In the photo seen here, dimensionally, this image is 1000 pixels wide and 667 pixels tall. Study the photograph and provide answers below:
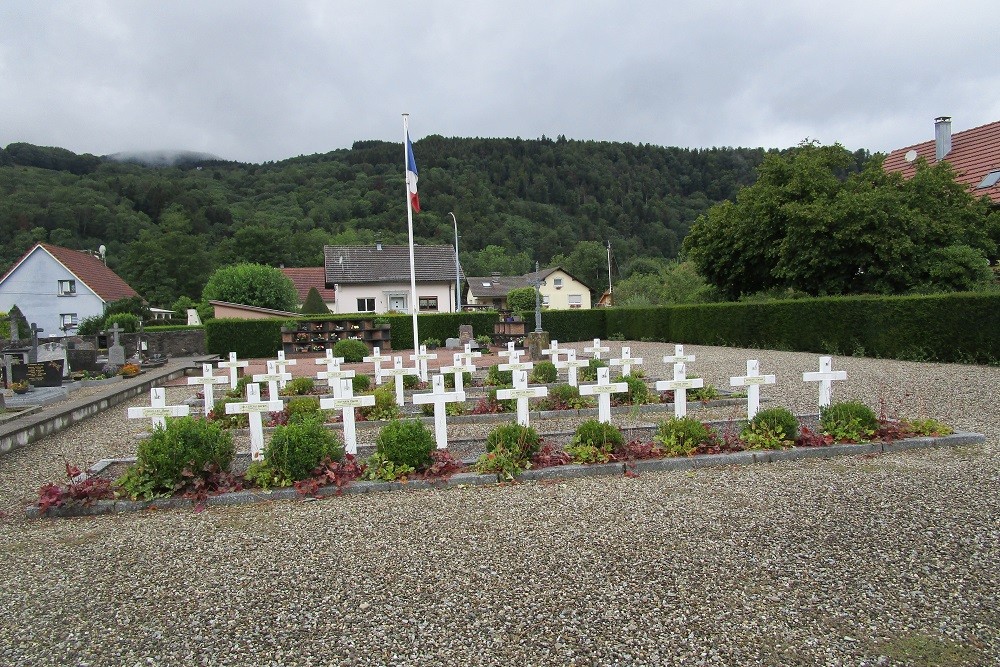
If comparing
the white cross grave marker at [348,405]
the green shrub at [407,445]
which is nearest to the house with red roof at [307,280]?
the white cross grave marker at [348,405]

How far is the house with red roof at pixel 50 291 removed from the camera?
40750mm

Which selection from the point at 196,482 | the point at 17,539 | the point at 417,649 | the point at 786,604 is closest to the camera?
the point at 417,649

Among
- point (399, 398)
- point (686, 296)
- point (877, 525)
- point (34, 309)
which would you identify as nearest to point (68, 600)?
point (877, 525)

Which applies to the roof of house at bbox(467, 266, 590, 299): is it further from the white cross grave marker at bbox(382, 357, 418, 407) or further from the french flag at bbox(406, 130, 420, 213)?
the white cross grave marker at bbox(382, 357, 418, 407)

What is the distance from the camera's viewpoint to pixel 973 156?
86.6 feet

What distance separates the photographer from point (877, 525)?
457cm

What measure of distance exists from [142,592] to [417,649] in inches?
71.3

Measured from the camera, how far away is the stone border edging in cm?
562

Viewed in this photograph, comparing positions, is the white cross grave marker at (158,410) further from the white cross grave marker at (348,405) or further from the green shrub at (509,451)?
the green shrub at (509,451)

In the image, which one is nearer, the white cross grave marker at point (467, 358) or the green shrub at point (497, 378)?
the white cross grave marker at point (467, 358)

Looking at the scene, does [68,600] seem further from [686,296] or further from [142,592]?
[686,296]

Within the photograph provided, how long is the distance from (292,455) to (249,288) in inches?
1358

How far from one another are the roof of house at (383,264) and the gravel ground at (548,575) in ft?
124

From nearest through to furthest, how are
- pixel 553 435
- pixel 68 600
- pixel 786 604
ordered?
1. pixel 786 604
2. pixel 68 600
3. pixel 553 435
